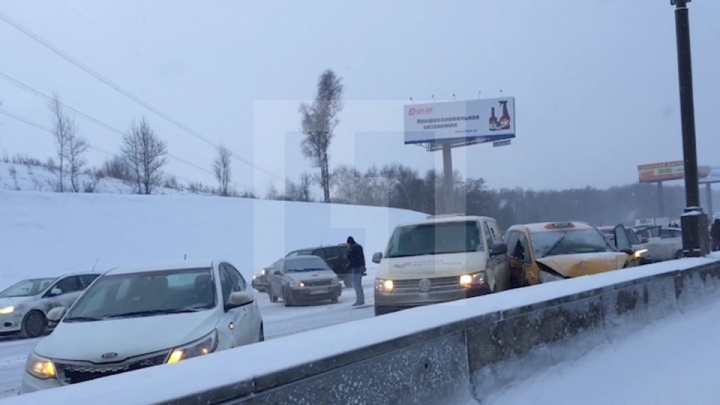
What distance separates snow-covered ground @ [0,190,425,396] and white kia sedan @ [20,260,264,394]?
8.95 meters

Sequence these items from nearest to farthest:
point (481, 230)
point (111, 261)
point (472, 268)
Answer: point (472, 268)
point (481, 230)
point (111, 261)

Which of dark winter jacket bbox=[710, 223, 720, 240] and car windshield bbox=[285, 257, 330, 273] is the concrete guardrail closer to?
car windshield bbox=[285, 257, 330, 273]

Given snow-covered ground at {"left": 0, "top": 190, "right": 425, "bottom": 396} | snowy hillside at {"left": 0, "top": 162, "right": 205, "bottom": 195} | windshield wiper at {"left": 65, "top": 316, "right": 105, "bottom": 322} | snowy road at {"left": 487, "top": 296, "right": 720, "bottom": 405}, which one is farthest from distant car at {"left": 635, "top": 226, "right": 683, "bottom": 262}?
snowy hillside at {"left": 0, "top": 162, "right": 205, "bottom": 195}

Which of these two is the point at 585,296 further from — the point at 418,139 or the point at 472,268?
the point at 418,139

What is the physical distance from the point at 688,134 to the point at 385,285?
619cm

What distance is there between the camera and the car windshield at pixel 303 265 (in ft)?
67.2

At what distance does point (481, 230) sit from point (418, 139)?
140 ft

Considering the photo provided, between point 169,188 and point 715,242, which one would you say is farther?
point 169,188

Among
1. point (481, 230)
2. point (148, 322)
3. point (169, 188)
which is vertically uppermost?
point (169, 188)

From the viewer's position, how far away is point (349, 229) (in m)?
48.4

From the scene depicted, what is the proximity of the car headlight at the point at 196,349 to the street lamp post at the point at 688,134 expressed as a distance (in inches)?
363

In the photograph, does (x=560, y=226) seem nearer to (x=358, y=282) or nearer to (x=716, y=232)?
(x=358, y=282)

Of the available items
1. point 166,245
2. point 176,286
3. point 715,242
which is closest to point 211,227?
point 166,245

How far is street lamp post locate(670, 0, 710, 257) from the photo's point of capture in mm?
11844
